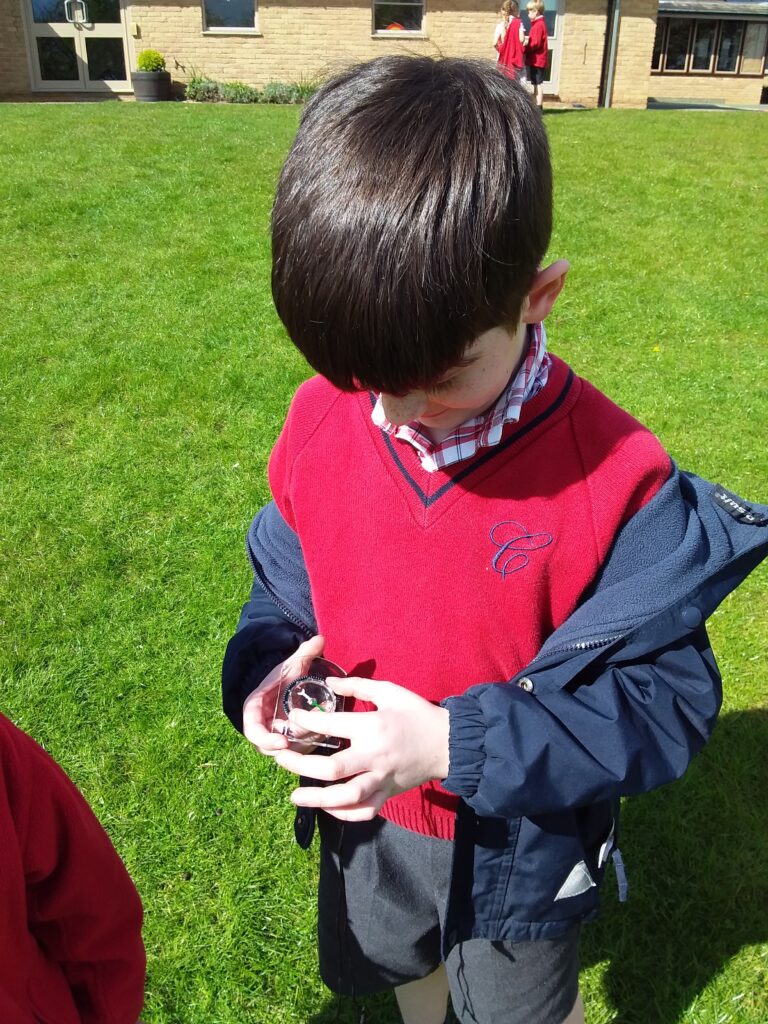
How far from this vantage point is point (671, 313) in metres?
6.59

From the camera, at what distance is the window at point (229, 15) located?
18516 millimetres

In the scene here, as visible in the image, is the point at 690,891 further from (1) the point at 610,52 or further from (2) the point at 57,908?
(1) the point at 610,52

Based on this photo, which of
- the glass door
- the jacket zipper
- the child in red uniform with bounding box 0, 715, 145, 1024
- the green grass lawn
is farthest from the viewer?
the glass door

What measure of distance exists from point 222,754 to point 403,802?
174 centimetres

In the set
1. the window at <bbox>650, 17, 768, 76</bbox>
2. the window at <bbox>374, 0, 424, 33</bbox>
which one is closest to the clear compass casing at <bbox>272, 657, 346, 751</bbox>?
the window at <bbox>374, 0, 424, 33</bbox>

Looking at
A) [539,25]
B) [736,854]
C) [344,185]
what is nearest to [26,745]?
[344,185]

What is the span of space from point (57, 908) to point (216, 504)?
322 centimetres

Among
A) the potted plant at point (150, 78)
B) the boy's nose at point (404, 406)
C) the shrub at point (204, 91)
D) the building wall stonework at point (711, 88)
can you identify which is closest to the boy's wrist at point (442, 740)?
the boy's nose at point (404, 406)

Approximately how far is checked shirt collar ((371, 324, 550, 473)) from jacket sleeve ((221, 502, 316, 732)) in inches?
17.1

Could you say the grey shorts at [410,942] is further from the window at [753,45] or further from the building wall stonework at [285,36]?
the window at [753,45]

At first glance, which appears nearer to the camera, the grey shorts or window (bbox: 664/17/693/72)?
the grey shorts

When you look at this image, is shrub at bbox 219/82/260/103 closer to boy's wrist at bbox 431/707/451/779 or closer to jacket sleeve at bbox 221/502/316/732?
jacket sleeve at bbox 221/502/316/732

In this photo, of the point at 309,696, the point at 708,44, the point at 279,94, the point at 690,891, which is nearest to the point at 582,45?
the point at 279,94

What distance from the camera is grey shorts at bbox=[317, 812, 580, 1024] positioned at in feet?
5.53
